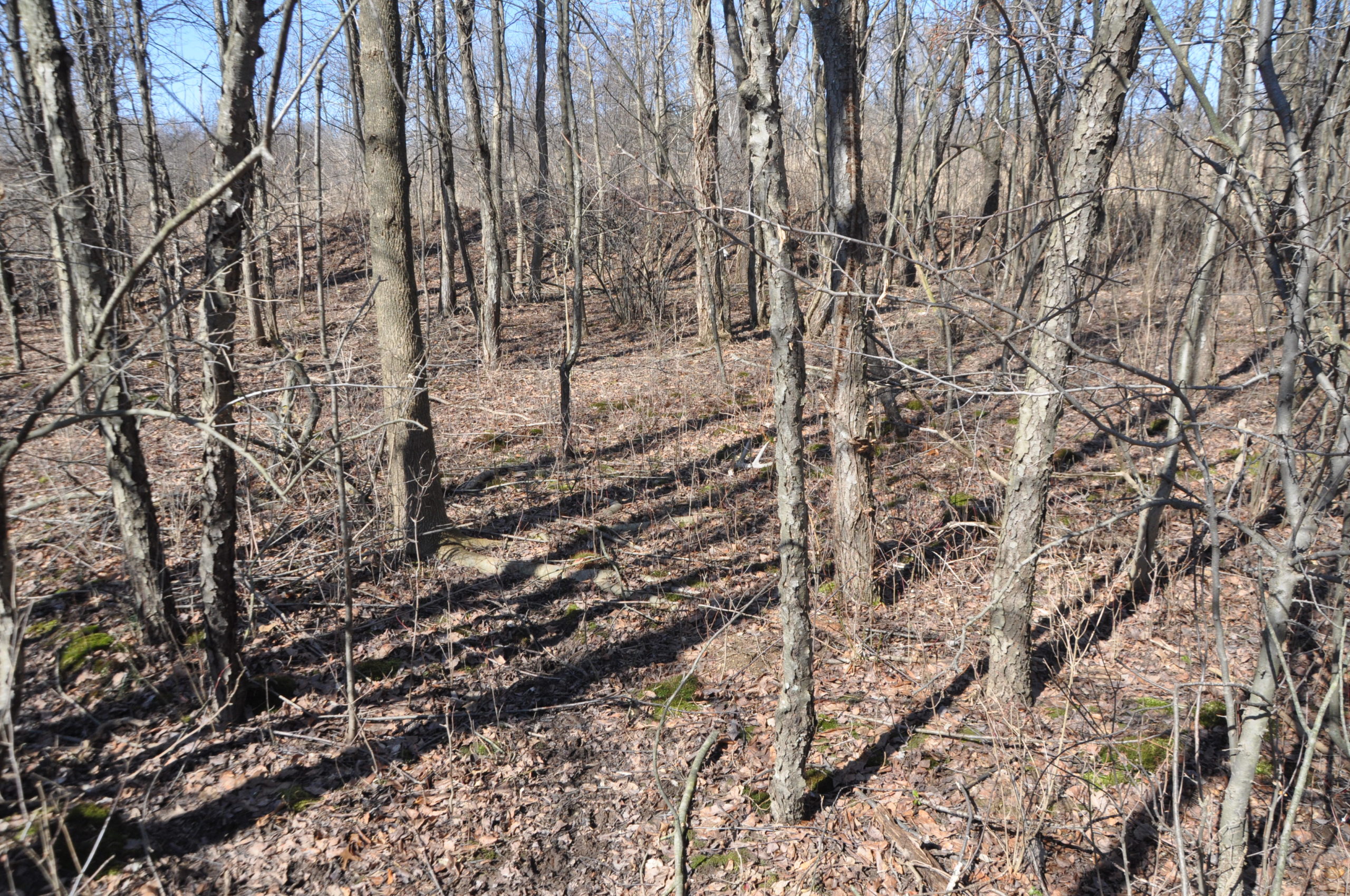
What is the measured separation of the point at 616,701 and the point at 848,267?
3.46 metres

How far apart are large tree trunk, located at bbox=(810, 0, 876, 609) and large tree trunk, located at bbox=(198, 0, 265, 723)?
11.4 feet

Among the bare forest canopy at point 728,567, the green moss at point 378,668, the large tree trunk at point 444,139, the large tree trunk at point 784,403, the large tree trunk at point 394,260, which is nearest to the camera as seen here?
the bare forest canopy at point 728,567

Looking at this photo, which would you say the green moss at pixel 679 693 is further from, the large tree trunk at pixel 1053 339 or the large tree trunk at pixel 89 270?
the large tree trunk at pixel 89 270

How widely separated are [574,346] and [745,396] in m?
3.01

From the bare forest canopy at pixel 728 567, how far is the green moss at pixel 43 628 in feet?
0.19

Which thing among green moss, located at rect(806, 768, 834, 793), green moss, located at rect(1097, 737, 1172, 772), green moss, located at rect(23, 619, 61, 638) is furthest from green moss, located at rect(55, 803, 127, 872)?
green moss, located at rect(1097, 737, 1172, 772)

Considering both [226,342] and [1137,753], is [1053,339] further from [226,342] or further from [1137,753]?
[226,342]

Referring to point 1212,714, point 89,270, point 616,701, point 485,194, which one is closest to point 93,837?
point 616,701

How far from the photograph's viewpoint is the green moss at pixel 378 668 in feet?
17.6

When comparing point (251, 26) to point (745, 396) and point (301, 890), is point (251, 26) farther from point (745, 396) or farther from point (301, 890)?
point (745, 396)

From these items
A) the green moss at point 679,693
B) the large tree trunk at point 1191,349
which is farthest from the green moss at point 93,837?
the large tree trunk at point 1191,349

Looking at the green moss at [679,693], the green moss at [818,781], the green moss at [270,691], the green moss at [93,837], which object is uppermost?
the green moss at [270,691]

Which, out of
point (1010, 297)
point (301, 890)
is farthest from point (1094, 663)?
point (1010, 297)

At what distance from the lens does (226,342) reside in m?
4.31
